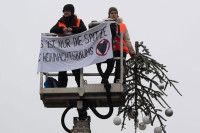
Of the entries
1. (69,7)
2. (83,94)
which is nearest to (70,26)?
(69,7)

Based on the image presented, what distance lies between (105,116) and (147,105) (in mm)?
1100

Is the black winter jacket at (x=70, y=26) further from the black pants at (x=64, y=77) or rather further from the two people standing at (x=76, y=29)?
the black pants at (x=64, y=77)

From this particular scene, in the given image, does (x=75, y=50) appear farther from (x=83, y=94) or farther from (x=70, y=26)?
(x=83, y=94)

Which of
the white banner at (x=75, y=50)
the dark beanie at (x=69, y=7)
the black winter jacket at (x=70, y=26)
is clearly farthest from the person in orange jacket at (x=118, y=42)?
the dark beanie at (x=69, y=7)

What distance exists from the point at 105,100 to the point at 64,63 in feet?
4.63

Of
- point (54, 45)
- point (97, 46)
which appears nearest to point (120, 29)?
point (97, 46)

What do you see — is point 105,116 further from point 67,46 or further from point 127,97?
point 67,46

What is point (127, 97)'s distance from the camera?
58.1 feet

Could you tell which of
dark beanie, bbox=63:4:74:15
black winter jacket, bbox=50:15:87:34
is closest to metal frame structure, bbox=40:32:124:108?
black winter jacket, bbox=50:15:87:34

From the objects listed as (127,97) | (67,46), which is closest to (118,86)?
(127,97)

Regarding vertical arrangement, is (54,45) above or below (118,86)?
above

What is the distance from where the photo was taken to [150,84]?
57.9 feet

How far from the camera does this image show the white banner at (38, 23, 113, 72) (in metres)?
17.5

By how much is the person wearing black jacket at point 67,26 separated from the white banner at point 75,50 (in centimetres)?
14
